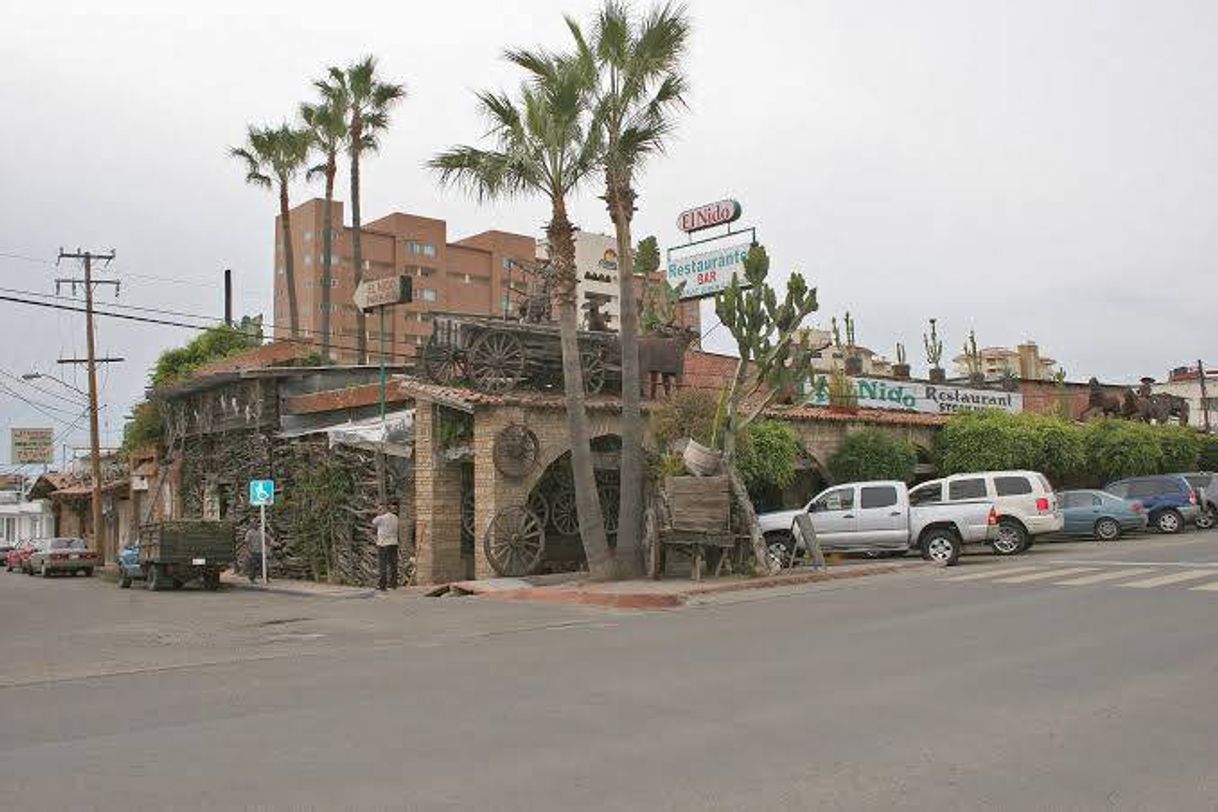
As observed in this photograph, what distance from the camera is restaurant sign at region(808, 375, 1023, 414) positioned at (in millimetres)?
32906

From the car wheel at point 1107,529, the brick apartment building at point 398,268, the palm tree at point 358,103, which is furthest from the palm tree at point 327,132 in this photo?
the brick apartment building at point 398,268

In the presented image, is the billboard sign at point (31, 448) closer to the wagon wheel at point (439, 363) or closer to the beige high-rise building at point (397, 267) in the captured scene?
the beige high-rise building at point (397, 267)

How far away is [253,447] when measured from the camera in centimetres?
2961

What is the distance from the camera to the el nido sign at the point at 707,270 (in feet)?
107

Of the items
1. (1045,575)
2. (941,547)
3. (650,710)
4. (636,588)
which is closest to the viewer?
(650,710)

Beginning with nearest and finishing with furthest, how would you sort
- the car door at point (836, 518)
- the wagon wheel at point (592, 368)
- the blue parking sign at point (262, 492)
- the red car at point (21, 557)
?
the car door at point (836, 518), the wagon wheel at point (592, 368), the blue parking sign at point (262, 492), the red car at point (21, 557)

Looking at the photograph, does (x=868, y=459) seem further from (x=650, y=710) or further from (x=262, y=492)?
(x=650, y=710)

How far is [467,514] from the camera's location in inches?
893

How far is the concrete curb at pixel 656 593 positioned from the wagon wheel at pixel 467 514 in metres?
3.09

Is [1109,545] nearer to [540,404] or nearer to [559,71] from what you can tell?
[540,404]

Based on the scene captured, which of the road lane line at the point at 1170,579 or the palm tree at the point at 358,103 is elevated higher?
the palm tree at the point at 358,103

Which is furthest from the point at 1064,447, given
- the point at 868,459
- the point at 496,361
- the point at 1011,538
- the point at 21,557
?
the point at 21,557

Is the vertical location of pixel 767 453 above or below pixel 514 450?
below

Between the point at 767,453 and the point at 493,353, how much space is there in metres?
6.44
